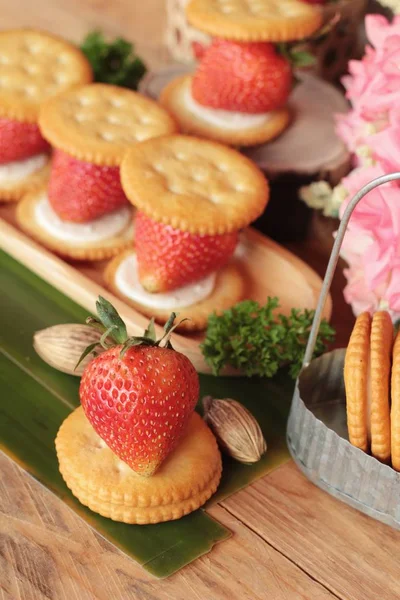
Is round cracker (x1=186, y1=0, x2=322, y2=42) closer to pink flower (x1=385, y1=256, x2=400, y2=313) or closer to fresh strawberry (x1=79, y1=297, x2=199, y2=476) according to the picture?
pink flower (x1=385, y1=256, x2=400, y2=313)

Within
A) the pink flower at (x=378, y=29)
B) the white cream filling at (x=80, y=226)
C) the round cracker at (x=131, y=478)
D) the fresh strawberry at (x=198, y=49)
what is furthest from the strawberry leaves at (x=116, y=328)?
the fresh strawberry at (x=198, y=49)

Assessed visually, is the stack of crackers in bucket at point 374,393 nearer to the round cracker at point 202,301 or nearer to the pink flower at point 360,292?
the pink flower at point 360,292

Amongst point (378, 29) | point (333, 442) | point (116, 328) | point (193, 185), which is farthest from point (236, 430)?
point (378, 29)

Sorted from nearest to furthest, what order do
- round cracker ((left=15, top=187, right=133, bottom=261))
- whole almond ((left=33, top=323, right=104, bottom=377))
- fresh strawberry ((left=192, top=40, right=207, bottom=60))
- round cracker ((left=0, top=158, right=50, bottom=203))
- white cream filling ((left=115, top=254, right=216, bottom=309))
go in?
whole almond ((left=33, top=323, right=104, bottom=377)) → white cream filling ((left=115, top=254, right=216, bottom=309)) → round cracker ((left=15, top=187, right=133, bottom=261)) → round cracker ((left=0, top=158, right=50, bottom=203)) → fresh strawberry ((left=192, top=40, right=207, bottom=60))

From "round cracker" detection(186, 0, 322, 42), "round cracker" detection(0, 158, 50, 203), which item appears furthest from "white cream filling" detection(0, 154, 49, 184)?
"round cracker" detection(186, 0, 322, 42)

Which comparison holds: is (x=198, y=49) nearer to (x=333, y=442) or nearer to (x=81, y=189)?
(x=81, y=189)

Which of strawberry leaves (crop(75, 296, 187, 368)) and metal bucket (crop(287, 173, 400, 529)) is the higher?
strawberry leaves (crop(75, 296, 187, 368))
